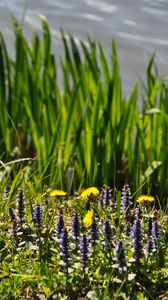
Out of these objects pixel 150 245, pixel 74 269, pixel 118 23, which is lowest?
pixel 74 269

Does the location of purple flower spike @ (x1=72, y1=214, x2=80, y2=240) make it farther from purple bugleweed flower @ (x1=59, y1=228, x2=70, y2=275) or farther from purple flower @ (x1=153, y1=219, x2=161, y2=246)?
purple flower @ (x1=153, y1=219, x2=161, y2=246)

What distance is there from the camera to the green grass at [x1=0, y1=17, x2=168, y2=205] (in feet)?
13.2

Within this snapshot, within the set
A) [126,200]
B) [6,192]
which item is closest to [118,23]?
[6,192]

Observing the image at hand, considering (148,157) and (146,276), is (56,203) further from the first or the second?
(148,157)

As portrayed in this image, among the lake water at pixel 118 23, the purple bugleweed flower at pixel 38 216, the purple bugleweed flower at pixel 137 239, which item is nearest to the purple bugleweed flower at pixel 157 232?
the purple bugleweed flower at pixel 137 239

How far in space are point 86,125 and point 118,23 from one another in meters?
3.00

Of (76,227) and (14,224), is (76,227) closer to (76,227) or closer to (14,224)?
(76,227)

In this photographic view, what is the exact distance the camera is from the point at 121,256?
2564 mm

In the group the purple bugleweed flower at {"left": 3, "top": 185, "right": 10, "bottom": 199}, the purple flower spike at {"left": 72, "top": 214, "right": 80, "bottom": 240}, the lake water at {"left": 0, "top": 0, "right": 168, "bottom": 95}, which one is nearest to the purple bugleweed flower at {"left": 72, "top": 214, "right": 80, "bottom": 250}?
the purple flower spike at {"left": 72, "top": 214, "right": 80, "bottom": 240}

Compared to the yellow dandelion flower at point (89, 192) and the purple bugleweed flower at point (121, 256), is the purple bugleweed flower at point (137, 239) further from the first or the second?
the yellow dandelion flower at point (89, 192)

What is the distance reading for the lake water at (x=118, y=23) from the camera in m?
6.50

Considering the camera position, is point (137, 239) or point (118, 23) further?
point (118, 23)

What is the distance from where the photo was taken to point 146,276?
106 inches

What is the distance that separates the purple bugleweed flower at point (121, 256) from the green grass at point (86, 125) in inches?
46.3
